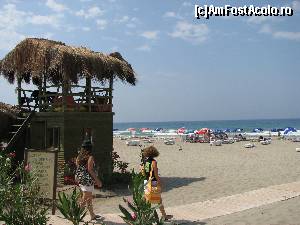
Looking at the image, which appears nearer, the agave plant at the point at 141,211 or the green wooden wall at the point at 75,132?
the agave plant at the point at 141,211

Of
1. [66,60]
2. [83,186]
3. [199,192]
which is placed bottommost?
[199,192]

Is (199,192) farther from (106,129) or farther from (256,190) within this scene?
(106,129)

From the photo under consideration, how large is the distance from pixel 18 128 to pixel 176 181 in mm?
5957

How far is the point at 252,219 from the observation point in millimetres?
9430

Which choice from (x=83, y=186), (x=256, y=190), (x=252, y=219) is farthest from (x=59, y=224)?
(x=256, y=190)

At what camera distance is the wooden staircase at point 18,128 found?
45.9ft

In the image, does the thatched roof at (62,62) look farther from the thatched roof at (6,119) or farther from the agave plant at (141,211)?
the agave plant at (141,211)

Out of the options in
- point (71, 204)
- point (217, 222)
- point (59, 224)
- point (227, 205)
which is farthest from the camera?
point (227, 205)

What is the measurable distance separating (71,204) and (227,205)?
23.4 feet

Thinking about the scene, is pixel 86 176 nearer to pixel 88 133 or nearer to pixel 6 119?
pixel 88 133

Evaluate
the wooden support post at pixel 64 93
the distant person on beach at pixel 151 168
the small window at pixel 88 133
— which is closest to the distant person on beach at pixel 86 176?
the distant person on beach at pixel 151 168

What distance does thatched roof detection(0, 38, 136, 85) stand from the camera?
1365 cm

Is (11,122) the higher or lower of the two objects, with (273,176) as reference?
higher

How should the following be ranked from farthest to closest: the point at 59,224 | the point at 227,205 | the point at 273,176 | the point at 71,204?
the point at 273,176, the point at 227,205, the point at 59,224, the point at 71,204
